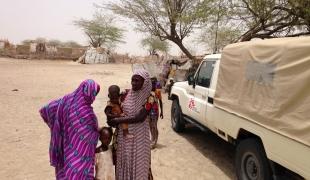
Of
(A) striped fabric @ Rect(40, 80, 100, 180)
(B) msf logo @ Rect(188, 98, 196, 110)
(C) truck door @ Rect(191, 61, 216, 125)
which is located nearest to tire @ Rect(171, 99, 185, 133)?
(B) msf logo @ Rect(188, 98, 196, 110)

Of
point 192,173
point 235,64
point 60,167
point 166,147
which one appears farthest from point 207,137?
point 60,167

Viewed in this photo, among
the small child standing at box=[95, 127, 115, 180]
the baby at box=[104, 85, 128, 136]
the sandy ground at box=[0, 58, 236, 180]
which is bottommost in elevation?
the sandy ground at box=[0, 58, 236, 180]

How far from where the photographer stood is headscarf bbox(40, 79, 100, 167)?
3.53m

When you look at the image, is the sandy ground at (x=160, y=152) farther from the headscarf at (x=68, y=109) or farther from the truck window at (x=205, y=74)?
the headscarf at (x=68, y=109)

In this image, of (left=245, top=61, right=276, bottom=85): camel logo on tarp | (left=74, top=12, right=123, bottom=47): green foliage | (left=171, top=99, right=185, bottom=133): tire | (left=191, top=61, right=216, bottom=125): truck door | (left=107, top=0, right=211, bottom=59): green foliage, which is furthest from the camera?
(left=74, top=12, right=123, bottom=47): green foliage

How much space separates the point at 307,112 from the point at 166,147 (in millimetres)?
4131

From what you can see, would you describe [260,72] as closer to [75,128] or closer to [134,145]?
[134,145]

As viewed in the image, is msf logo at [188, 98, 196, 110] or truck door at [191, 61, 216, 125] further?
msf logo at [188, 98, 196, 110]

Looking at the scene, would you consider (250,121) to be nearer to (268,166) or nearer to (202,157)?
(268,166)

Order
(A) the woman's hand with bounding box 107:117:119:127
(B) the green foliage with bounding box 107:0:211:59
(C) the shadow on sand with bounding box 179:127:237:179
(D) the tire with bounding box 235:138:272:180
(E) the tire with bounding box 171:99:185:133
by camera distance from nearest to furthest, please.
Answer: (A) the woman's hand with bounding box 107:117:119:127, (D) the tire with bounding box 235:138:272:180, (C) the shadow on sand with bounding box 179:127:237:179, (E) the tire with bounding box 171:99:185:133, (B) the green foliage with bounding box 107:0:211:59

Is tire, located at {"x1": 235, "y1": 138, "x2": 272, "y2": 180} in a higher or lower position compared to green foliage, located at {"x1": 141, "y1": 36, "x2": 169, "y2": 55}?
lower

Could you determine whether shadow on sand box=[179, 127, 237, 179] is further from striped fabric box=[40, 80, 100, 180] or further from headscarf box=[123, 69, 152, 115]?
striped fabric box=[40, 80, 100, 180]

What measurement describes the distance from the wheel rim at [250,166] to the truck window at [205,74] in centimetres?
194

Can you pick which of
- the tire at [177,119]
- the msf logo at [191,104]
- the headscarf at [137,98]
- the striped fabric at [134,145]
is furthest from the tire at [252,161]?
the tire at [177,119]
